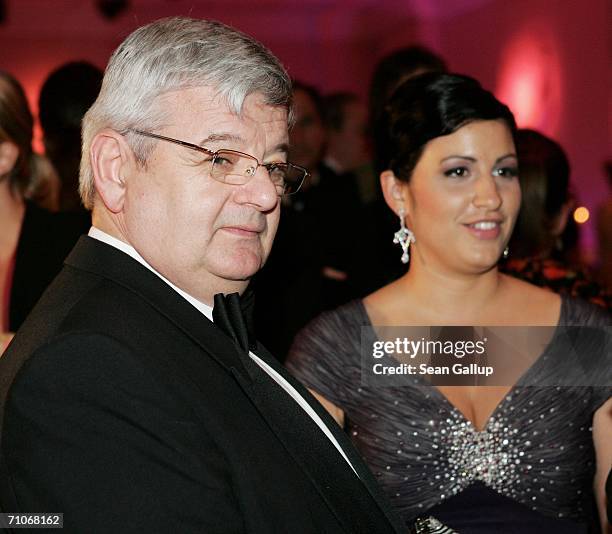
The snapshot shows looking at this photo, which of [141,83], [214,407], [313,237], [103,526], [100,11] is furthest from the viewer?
[100,11]

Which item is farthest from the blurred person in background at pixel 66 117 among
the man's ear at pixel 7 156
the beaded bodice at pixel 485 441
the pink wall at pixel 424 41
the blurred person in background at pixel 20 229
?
the beaded bodice at pixel 485 441

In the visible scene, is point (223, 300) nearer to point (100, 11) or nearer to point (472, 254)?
point (472, 254)

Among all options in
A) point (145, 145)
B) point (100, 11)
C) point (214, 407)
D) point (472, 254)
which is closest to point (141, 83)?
point (145, 145)

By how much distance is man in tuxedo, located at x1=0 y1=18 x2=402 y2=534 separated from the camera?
1188mm

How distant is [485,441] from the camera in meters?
2.23

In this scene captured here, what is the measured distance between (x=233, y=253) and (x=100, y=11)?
924cm

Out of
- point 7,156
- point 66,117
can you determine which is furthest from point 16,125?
point 66,117

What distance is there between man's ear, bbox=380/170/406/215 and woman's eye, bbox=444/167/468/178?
0.52 ft

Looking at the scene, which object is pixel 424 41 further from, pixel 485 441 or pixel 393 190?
pixel 485 441

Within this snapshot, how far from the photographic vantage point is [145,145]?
4.87 ft

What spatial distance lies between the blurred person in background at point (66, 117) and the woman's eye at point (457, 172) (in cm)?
132

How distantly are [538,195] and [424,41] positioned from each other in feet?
23.1

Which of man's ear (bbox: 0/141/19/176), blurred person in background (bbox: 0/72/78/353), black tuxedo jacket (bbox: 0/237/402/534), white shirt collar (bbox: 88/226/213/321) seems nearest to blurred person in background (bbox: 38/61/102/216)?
blurred person in background (bbox: 0/72/78/353)

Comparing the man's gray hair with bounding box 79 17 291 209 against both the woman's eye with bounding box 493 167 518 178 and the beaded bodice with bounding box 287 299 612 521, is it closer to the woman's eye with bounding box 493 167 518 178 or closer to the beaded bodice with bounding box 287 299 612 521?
the woman's eye with bounding box 493 167 518 178
